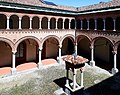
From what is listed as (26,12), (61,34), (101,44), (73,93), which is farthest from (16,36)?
(101,44)

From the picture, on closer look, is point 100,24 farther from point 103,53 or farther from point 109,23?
point 103,53

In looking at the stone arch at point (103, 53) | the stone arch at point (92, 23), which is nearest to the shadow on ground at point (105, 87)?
the stone arch at point (103, 53)

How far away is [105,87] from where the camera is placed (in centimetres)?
1403

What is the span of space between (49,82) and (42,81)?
829mm

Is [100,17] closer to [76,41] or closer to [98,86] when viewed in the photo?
[76,41]

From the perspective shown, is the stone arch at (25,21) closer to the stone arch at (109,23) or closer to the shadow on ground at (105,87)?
the shadow on ground at (105,87)

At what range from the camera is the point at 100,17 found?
19.3 m

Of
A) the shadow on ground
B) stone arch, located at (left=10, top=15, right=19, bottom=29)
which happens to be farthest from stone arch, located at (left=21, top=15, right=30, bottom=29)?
the shadow on ground

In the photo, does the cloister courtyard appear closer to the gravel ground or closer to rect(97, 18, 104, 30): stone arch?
the gravel ground

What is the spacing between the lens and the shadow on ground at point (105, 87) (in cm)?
1297

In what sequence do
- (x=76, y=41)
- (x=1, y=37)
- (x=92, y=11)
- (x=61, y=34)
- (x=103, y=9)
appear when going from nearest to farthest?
(x=1, y=37)
(x=103, y=9)
(x=92, y=11)
(x=61, y=34)
(x=76, y=41)

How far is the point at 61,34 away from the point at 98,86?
34.7 feet

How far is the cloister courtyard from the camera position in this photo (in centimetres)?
1316

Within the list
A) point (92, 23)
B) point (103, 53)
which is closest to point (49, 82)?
point (92, 23)
